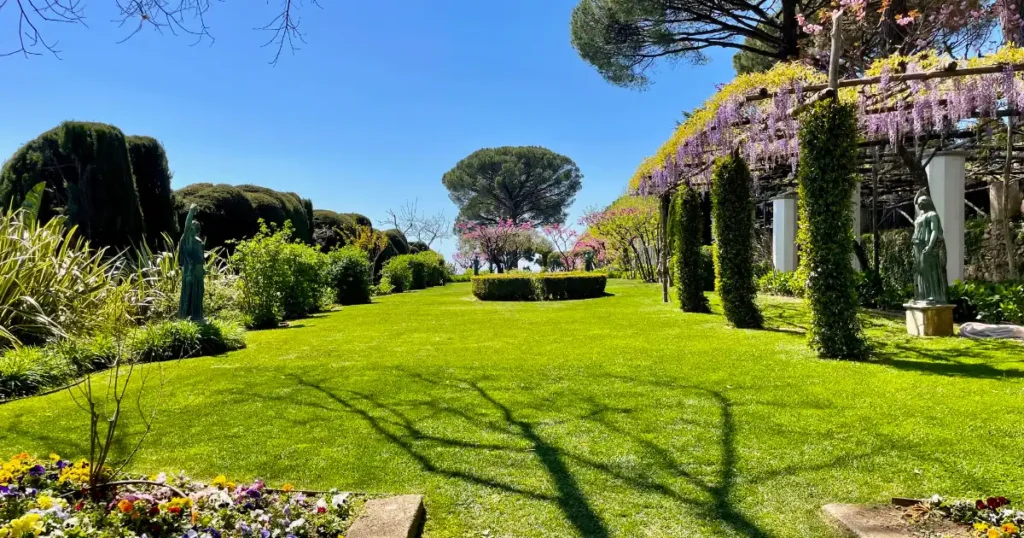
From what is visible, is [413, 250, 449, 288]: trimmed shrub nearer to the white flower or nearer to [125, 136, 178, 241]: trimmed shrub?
[125, 136, 178, 241]: trimmed shrub

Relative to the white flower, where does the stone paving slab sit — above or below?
below

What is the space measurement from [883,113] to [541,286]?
9.09 metres

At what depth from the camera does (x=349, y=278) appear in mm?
15531

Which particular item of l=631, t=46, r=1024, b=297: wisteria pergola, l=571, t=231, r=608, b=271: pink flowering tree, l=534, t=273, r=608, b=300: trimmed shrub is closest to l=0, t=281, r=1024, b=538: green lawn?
l=631, t=46, r=1024, b=297: wisteria pergola

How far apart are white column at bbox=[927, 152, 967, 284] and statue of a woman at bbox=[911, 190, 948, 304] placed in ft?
12.0

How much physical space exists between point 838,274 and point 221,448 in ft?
19.4

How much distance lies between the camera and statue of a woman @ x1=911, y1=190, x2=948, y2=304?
21.6 ft

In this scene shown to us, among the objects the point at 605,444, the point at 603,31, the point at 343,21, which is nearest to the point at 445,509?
the point at 605,444

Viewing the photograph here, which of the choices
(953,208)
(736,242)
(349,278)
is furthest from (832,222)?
(349,278)

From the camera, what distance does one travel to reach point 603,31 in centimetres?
1370

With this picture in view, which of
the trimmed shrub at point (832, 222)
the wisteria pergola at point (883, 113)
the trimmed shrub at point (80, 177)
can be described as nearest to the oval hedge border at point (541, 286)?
the wisteria pergola at point (883, 113)

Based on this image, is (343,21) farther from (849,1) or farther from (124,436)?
(849,1)

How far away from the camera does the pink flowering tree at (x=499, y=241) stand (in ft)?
104

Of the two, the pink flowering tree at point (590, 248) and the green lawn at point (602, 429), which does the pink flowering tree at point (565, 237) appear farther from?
the green lawn at point (602, 429)
